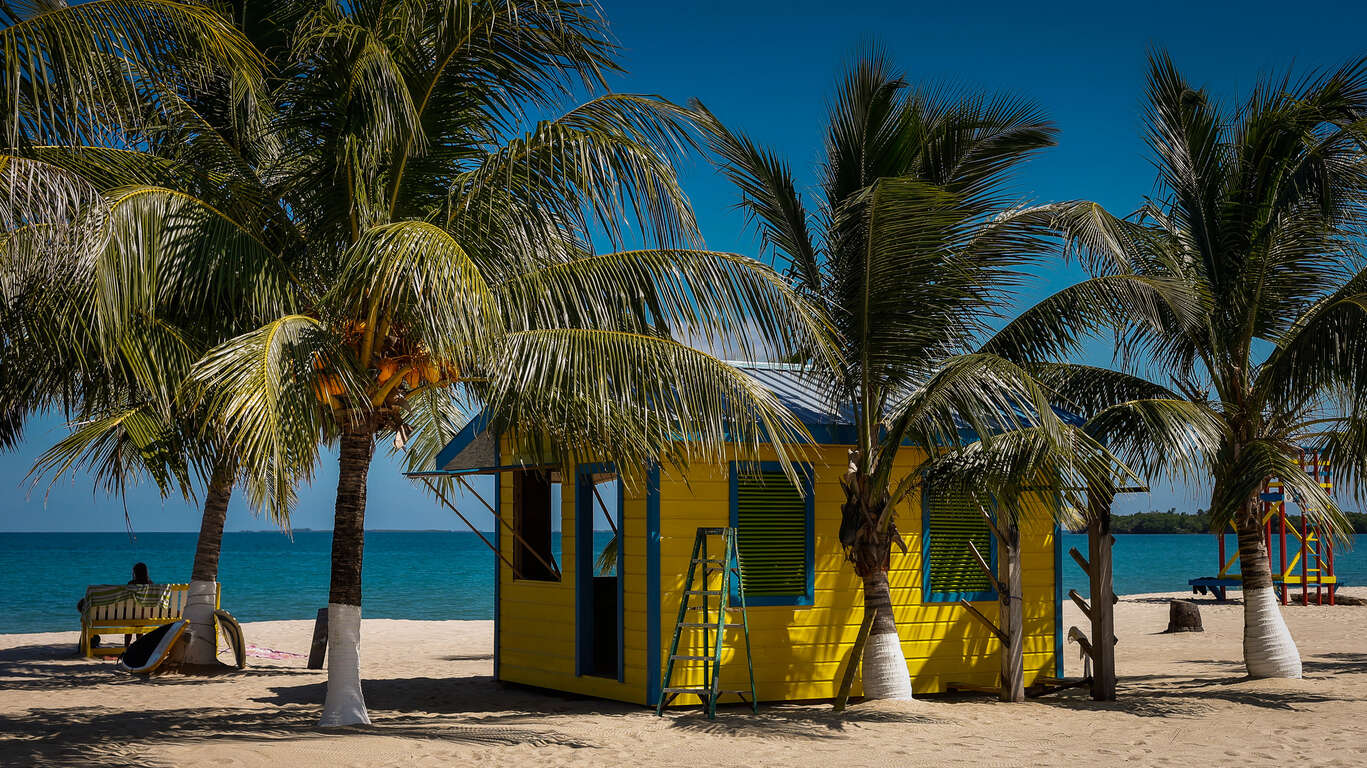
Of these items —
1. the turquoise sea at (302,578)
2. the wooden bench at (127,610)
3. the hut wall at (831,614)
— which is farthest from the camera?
the turquoise sea at (302,578)

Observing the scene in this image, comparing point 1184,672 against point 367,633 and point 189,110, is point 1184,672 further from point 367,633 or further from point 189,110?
point 367,633

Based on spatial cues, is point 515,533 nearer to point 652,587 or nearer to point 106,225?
point 652,587

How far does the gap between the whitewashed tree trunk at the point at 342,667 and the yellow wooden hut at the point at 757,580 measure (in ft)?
7.21

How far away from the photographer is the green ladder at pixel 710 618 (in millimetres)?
9789

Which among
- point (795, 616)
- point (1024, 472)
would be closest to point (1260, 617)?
point (1024, 472)

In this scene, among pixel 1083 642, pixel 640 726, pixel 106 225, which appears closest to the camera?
pixel 106 225

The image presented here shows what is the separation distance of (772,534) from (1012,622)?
2277 millimetres

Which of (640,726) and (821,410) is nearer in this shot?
(640,726)

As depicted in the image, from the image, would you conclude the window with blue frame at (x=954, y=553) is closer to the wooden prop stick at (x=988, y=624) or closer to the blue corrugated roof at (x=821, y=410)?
the wooden prop stick at (x=988, y=624)

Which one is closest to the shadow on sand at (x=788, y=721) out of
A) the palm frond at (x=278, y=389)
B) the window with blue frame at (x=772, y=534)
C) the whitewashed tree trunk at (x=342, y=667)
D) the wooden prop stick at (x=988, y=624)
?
the window with blue frame at (x=772, y=534)

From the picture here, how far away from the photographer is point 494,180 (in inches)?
356

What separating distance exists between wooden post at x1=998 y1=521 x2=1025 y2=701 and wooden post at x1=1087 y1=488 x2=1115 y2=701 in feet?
2.08

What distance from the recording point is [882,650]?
10.1 m

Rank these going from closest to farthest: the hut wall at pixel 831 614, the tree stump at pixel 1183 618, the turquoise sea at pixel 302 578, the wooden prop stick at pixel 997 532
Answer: the hut wall at pixel 831 614
the wooden prop stick at pixel 997 532
the tree stump at pixel 1183 618
the turquoise sea at pixel 302 578
